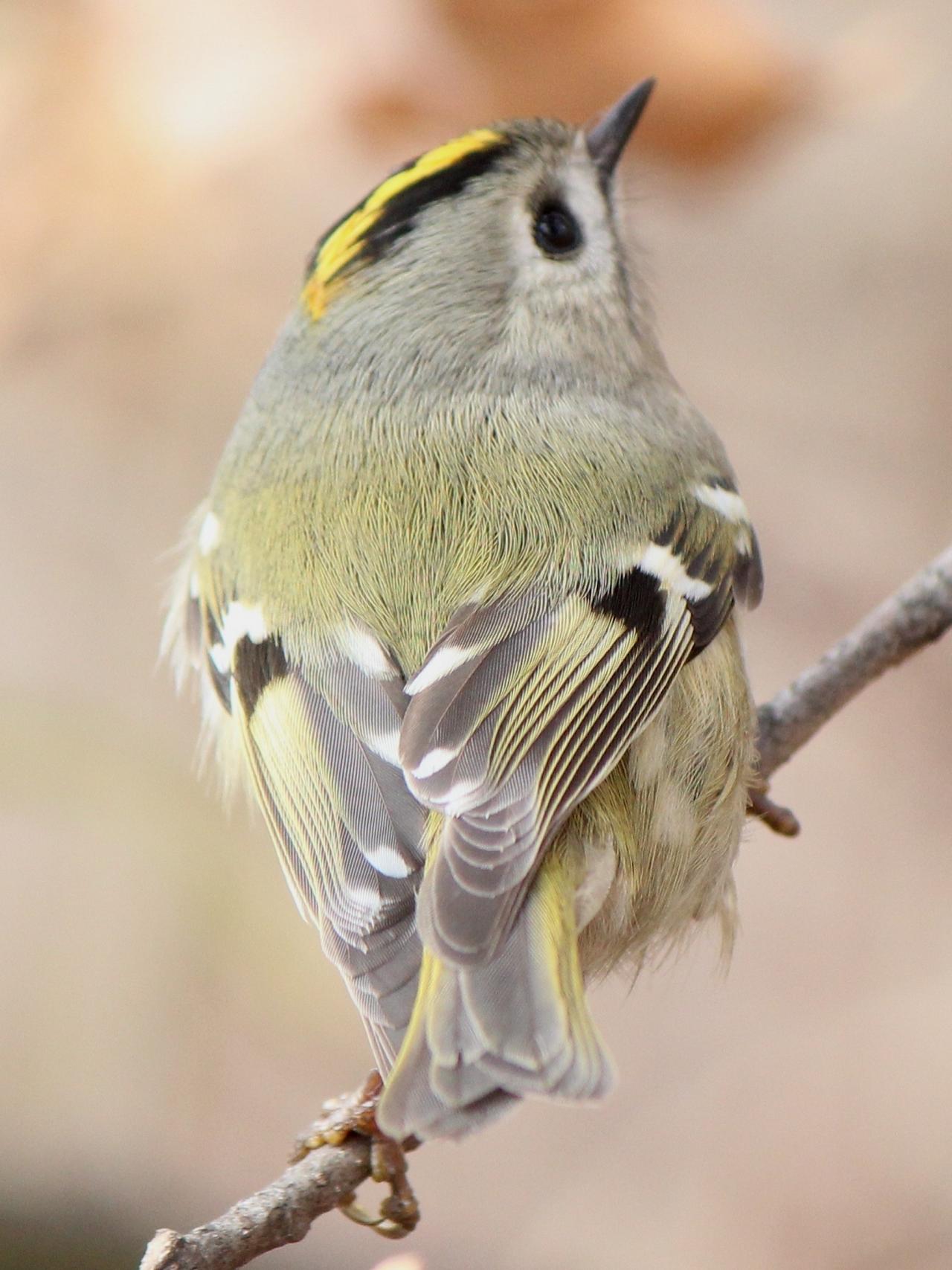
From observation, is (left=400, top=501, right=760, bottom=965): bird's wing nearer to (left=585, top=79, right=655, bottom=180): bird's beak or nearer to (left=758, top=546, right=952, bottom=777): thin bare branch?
(left=758, top=546, right=952, bottom=777): thin bare branch

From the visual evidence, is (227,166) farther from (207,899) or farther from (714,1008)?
(714,1008)

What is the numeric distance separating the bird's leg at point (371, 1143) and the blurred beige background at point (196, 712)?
0.70m

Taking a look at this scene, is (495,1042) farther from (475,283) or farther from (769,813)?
(475,283)

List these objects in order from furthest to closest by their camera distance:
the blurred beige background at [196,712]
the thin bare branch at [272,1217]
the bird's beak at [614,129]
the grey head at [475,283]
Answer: the blurred beige background at [196,712] → the bird's beak at [614,129] → the grey head at [475,283] → the thin bare branch at [272,1217]

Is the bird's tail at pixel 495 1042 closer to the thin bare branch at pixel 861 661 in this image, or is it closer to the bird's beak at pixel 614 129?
the thin bare branch at pixel 861 661

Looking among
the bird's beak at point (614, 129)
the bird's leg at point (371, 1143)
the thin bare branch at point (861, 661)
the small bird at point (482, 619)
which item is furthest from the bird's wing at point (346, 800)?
the bird's beak at point (614, 129)

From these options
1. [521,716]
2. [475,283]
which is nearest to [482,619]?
[521,716]

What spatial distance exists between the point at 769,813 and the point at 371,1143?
596 mm

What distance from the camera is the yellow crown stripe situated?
139 centimetres

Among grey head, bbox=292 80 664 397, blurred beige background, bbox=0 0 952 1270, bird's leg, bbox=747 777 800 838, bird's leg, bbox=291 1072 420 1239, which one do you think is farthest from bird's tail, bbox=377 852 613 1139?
blurred beige background, bbox=0 0 952 1270

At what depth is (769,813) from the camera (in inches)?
56.5

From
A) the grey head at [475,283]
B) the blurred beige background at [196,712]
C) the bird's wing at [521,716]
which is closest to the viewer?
the bird's wing at [521,716]

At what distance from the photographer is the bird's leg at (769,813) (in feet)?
4.52

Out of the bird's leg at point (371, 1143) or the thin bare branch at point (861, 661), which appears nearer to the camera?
the bird's leg at point (371, 1143)
